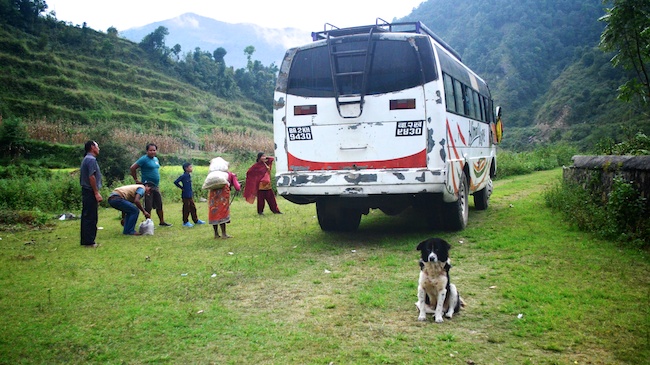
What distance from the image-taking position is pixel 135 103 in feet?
159

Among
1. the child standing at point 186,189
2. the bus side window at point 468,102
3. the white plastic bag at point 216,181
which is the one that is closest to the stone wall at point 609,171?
the bus side window at point 468,102

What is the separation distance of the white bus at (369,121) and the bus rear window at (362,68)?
0.01 meters

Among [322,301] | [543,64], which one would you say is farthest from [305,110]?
[543,64]

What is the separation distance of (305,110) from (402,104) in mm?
1485

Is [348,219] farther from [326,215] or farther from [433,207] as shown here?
[433,207]

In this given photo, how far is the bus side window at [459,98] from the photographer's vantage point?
8.98m

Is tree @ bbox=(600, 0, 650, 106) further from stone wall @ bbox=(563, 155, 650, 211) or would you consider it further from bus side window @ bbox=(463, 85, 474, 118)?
bus side window @ bbox=(463, 85, 474, 118)

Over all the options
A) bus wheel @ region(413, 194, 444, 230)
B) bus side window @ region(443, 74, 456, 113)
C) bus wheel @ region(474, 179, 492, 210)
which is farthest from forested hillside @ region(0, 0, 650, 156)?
bus side window @ region(443, 74, 456, 113)

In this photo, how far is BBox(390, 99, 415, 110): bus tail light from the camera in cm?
765

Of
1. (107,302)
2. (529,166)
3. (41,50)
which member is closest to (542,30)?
(529,166)

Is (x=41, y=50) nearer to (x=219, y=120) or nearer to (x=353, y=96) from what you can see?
(x=219, y=120)

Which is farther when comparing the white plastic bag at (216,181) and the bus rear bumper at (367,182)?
the white plastic bag at (216,181)

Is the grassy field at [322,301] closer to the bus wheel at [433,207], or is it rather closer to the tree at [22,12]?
the bus wheel at [433,207]

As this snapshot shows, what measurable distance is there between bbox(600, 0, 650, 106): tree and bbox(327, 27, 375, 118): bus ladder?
613 centimetres
